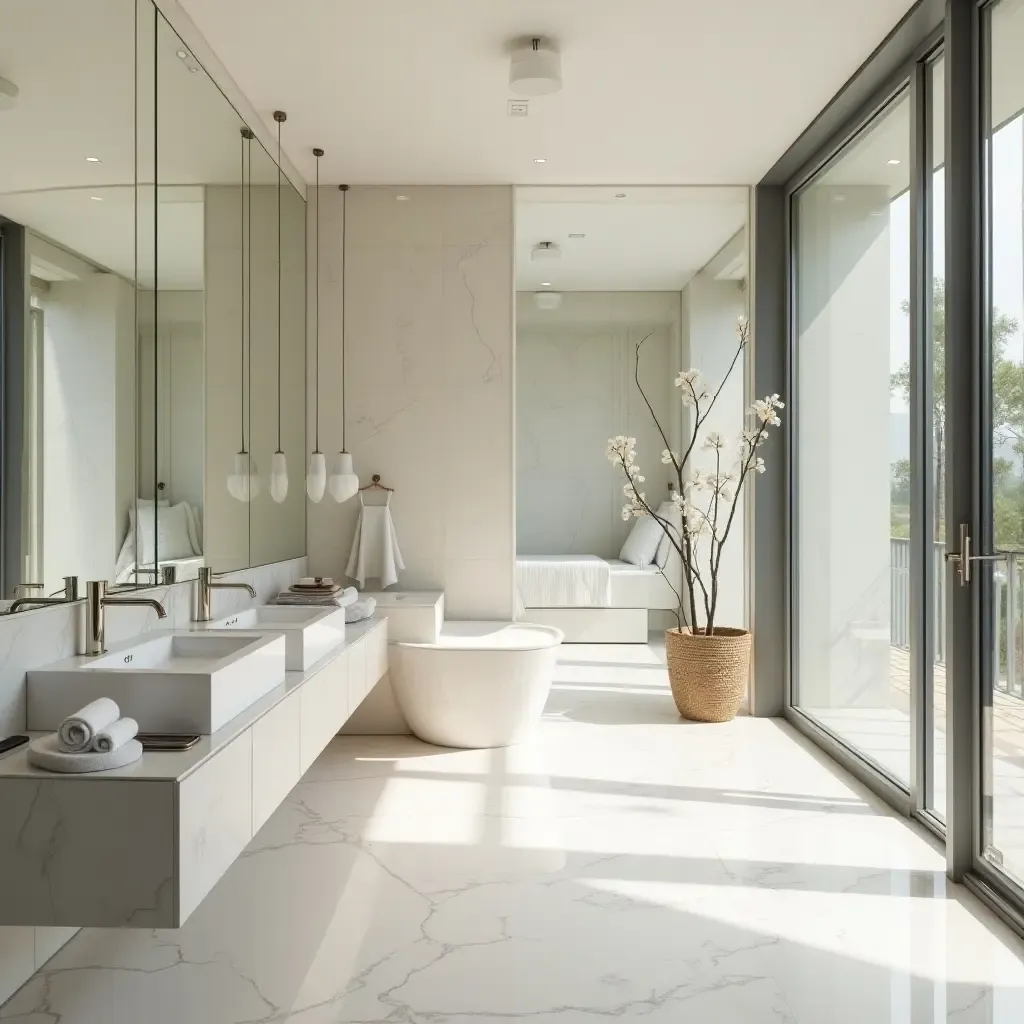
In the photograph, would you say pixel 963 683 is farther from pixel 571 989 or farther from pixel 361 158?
pixel 361 158

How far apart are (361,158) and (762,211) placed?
1903 millimetres

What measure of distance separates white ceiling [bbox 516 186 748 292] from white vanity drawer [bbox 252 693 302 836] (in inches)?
118

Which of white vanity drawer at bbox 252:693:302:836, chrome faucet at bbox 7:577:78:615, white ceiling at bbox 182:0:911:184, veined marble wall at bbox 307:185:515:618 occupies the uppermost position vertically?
white ceiling at bbox 182:0:911:184

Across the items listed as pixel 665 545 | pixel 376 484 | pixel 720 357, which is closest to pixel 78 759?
pixel 376 484

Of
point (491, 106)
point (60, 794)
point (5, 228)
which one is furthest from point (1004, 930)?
point (491, 106)

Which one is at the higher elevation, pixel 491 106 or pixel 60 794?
pixel 491 106

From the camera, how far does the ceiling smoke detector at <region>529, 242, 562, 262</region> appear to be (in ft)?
18.9

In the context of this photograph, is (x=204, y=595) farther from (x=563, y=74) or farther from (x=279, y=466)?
(x=563, y=74)

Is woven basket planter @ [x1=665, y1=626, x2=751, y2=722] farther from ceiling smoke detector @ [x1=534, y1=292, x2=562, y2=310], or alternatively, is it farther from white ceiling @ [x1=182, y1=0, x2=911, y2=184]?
ceiling smoke detector @ [x1=534, y1=292, x2=562, y2=310]

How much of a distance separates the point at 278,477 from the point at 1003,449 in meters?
2.64

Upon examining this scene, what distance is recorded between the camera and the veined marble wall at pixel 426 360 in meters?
4.36

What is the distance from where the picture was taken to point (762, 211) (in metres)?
4.40

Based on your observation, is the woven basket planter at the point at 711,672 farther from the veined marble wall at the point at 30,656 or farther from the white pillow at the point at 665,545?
the veined marble wall at the point at 30,656

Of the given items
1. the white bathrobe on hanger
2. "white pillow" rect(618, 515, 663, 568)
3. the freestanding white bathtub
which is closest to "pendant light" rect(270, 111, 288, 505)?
the white bathrobe on hanger
